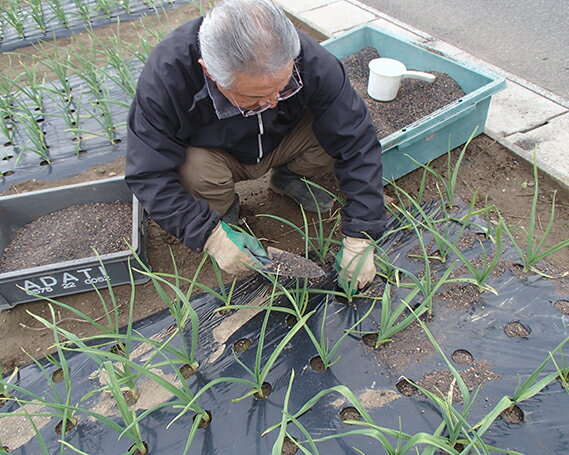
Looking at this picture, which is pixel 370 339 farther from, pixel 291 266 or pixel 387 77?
pixel 387 77

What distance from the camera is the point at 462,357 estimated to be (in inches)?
50.8

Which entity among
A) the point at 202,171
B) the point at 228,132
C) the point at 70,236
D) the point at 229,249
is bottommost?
the point at 70,236

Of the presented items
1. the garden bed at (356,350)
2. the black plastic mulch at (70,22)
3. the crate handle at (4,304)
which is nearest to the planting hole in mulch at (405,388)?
the garden bed at (356,350)

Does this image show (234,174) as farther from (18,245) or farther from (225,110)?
(18,245)

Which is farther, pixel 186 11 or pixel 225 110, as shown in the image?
pixel 186 11

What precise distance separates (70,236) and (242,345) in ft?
3.00

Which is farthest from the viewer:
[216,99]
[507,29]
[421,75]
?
[507,29]

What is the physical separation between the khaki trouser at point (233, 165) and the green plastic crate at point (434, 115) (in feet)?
0.96

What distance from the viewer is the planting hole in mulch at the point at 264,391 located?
4.10 ft

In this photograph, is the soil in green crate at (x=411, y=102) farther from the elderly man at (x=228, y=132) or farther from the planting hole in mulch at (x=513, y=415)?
the planting hole in mulch at (x=513, y=415)

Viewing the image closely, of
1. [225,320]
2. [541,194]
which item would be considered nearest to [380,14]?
[541,194]

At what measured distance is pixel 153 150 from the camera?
1349 mm

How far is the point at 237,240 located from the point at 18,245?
3.44 ft

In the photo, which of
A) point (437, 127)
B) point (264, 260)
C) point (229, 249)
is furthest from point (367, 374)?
point (437, 127)
